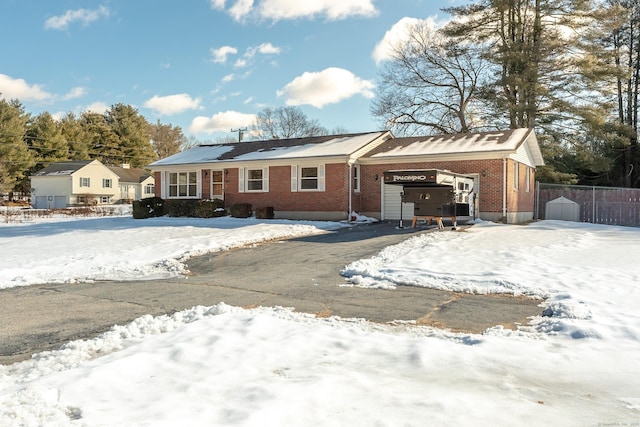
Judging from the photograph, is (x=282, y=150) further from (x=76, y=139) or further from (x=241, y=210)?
(x=76, y=139)

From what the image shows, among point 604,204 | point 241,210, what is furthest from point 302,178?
point 604,204

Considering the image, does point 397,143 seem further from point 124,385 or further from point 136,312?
point 124,385

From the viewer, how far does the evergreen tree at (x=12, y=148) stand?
158 feet

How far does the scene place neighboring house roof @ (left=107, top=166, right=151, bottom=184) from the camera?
55750mm

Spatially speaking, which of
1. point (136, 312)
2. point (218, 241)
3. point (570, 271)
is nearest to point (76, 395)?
point (136, 312)

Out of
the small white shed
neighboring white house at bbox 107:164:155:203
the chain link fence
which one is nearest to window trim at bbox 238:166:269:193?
the chain link fence

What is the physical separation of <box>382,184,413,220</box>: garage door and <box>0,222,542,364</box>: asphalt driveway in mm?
10487

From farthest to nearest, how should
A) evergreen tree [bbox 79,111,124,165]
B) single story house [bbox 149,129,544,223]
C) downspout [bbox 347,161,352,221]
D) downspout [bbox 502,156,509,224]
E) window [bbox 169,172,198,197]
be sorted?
evergreen tree [bbox 79,111,124,165] < window [bbox 169,172,198,197] < downspout [bbox 347,161,352,221] < single story house [bbox 149,129,544,223] < downspout [bbox 502,156,509,224]

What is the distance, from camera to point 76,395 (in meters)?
3.41

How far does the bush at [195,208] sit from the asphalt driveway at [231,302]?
13.1 metres

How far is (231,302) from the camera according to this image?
686 centimetres

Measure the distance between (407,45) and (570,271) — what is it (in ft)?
86.5

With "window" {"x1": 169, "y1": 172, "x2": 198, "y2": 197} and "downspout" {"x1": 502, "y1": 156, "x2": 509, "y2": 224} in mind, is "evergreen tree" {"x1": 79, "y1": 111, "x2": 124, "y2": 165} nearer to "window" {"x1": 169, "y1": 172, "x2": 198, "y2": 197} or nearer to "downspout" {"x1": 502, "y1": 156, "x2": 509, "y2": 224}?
"window" {"x1": 169, "y1": 172, "x2": 198, "y2": 197}

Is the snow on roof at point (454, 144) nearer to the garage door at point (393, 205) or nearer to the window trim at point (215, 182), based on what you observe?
the garage door at point (393, 205)
